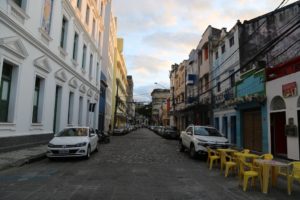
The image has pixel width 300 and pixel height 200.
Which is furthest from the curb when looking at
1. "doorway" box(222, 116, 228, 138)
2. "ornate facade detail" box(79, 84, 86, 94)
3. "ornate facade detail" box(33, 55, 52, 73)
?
"doorway" box(222, 116, 228, 138)

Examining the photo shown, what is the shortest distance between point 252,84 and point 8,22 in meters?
15.0

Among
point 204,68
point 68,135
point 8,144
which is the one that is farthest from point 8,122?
point 204,68

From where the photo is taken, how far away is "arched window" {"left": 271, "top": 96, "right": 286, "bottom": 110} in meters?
15.3

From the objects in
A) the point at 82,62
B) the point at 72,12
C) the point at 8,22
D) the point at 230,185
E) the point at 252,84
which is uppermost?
the point at 72,12

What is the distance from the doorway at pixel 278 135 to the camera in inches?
611

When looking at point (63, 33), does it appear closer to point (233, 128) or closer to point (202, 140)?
point (202, 140)

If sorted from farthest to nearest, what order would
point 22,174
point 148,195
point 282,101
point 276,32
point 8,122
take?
point 276,32
point 282,101
point 8,122
point 22,174
point 148,195

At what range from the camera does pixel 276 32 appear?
2180cm

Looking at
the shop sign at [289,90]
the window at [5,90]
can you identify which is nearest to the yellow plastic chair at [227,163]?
the shop sign at [289,90]

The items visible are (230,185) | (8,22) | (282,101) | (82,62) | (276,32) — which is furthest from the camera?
(82,62)

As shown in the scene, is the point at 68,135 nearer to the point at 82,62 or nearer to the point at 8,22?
the point at 8,22

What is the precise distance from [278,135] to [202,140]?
490 cm

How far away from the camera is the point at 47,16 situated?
17.5 m

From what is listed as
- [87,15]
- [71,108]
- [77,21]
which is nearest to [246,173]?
[71,108]
